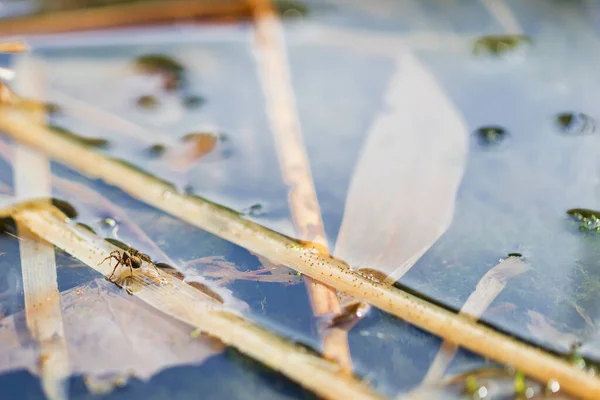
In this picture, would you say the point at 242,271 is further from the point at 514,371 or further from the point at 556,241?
the point at 556,241

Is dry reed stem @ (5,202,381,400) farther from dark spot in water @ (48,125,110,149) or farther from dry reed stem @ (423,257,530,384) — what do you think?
dark spot in water @ (48,125,110,149)

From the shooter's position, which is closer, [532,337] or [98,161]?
[532,337]

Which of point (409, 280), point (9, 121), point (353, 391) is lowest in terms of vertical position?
point (353, 391)

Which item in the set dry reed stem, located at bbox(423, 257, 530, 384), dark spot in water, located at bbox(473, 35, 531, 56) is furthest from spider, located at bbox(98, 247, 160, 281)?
dark spot in water, located at bbox(473, 35, 531, 56)

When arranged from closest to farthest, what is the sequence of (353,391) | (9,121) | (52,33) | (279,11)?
1. (353,391)
2. (9,121)
3. (52,33)
4. (279,11)

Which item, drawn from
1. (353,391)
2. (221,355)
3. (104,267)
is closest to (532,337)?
(353,391)

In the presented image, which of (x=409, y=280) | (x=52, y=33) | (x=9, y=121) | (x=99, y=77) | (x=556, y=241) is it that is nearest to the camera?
(x=409, y=280)
